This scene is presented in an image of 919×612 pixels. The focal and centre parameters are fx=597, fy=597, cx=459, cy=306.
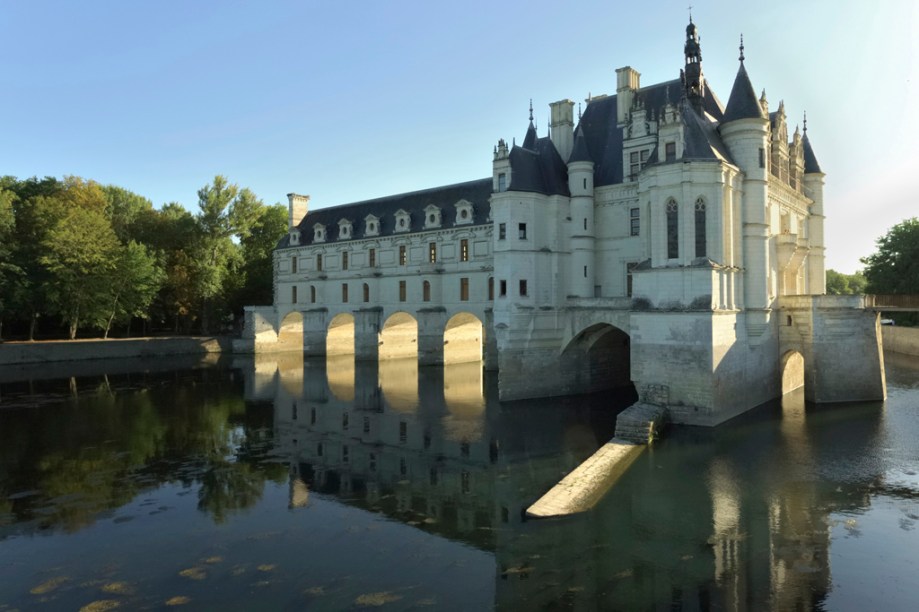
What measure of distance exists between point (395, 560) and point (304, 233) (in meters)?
47.7

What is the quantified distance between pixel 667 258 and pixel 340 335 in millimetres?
34852

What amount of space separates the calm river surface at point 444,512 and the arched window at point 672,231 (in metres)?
7.14

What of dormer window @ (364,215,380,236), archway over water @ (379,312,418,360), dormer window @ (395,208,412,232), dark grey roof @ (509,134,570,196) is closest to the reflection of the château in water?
dark grey roof @ (509,134,570,196)

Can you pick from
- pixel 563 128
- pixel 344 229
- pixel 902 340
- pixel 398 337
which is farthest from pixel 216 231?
pixel 902 340

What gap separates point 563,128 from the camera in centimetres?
3275

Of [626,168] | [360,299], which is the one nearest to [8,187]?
[360,299]

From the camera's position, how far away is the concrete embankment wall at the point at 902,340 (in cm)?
4634

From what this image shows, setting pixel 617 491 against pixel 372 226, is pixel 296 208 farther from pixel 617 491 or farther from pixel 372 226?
pixel 617 491

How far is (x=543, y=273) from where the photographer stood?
3002 centimetres

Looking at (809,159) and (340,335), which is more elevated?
(809,159)

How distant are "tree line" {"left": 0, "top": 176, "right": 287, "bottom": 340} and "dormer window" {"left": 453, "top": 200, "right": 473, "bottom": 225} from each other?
27.5 meters

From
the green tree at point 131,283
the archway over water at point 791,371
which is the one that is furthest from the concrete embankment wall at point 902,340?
the green tree at point 131,283

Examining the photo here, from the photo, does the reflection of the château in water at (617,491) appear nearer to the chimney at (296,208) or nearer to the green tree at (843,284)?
the chimney at (296,208)

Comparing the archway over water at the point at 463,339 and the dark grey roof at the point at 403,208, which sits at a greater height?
the dark grey roof at the point at 403,208
